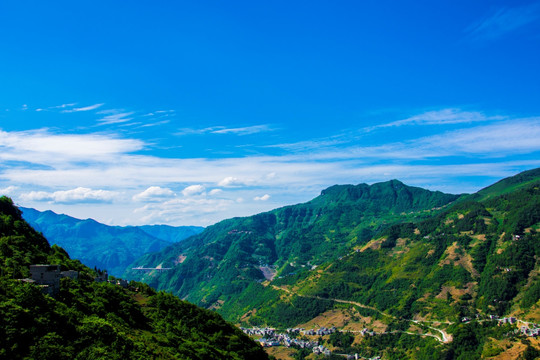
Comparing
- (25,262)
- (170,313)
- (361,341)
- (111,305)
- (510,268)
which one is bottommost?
(361,341)

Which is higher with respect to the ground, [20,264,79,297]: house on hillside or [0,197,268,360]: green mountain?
[20,264,79,297]: house on hillside

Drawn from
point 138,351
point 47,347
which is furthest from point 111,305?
point 47,347

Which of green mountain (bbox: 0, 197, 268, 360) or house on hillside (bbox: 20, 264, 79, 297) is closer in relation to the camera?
green mountain (bbox: 0, 197, 268, 360)

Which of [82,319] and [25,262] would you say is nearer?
[82,319]

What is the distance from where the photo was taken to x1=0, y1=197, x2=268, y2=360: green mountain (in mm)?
44375

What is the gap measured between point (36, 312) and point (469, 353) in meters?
144

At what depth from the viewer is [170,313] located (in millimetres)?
83312

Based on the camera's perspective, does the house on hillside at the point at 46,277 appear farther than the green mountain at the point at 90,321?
Yes

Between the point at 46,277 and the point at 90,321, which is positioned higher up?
the point at 46,277

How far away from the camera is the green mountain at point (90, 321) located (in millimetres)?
44375

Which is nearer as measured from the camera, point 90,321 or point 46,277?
point 90,321

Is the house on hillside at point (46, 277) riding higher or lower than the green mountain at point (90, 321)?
higher

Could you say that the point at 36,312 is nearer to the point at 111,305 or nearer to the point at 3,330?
the point at 3,330

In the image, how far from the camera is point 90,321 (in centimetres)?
5278
